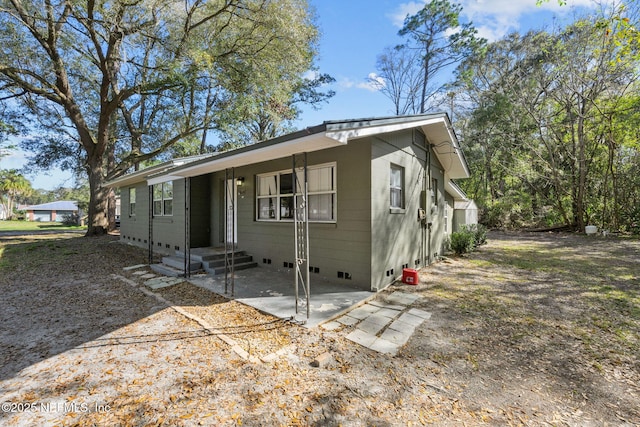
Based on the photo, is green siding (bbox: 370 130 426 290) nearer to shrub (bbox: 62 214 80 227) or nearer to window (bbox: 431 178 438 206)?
window (bbox: 431 178 438 206)

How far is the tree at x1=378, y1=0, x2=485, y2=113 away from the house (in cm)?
1513

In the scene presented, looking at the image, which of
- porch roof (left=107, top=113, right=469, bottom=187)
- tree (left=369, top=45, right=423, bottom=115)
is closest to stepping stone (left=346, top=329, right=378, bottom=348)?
porch roof (left=107, top=113, right=469, bottom=187)

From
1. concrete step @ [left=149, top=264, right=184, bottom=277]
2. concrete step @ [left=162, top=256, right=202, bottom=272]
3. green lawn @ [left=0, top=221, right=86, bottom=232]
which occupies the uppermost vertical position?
green lawn @ [left=0, top=221, right=86, bottom=232]

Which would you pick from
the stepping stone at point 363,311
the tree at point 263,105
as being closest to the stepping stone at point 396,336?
the stepping stone at point 363,311

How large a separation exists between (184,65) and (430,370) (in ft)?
41.3

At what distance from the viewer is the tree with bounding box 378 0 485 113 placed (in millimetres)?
19219

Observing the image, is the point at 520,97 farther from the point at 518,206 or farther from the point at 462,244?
the point at 462,244

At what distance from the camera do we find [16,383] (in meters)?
2.61

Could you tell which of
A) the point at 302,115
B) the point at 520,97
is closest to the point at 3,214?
the point at 302,115

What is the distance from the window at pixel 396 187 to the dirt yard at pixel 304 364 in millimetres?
2177

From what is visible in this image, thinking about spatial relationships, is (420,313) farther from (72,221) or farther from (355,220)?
(72,221)

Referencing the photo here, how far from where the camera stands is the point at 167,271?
269 inches

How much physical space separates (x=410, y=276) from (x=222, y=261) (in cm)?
475

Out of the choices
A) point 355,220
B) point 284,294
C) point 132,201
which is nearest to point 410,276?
point 355,220
